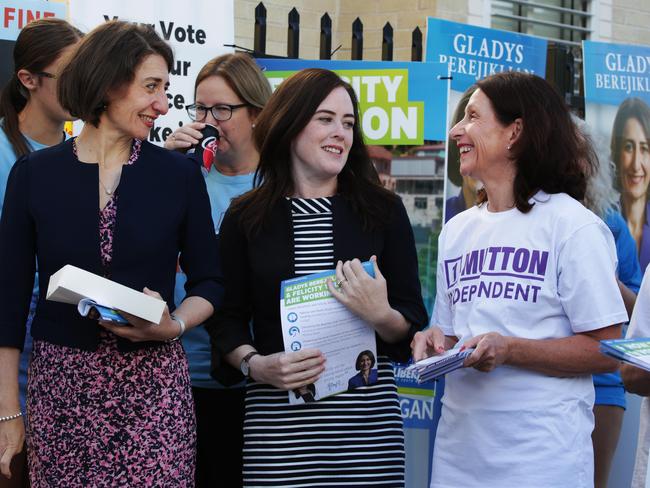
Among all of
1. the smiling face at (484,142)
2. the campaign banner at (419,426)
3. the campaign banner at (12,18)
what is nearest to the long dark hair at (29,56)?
the campaign banner at (12,18)

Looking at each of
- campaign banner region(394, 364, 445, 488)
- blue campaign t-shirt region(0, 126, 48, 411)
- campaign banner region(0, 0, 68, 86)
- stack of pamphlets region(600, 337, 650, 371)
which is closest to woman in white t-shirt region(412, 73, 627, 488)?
Answer: stack of pamphlets region(600, 337, 650, 371)

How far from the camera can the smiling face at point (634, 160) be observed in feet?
16.7

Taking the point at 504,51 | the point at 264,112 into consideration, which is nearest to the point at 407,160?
the point at 504,51

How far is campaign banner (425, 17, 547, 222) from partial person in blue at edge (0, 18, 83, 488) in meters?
1.77

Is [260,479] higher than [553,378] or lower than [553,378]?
lower

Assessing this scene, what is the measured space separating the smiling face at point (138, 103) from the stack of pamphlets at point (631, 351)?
1.24 meters

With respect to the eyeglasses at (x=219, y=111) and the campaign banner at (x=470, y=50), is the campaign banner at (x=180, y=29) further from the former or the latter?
the campaign banner at (x=470, y=50)

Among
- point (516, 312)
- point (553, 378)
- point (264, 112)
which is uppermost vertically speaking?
point (264, 112)

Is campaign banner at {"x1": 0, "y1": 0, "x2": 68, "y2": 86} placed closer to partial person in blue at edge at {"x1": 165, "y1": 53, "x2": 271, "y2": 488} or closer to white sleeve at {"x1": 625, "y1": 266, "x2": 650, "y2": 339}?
partial person in blue at edge at {"x1": 165, "y1": 53, "x2": 271, "y2": 488}

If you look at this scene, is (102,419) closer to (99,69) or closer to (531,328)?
(99,69)

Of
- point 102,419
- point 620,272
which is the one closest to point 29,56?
point 102,419

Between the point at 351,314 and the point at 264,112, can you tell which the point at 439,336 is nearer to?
the point at 351,314

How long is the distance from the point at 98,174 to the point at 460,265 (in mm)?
996

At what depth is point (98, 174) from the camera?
8.26 feet
